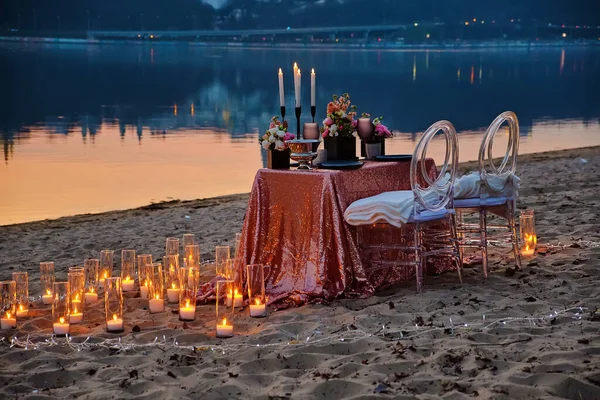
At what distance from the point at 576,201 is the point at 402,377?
4729 millimetres

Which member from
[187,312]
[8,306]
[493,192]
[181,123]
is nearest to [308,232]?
[187,312]

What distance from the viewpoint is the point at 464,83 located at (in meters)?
41.7

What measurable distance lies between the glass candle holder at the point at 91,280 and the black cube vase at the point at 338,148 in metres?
1.49

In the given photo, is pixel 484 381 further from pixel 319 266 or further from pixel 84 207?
pixel 84 207

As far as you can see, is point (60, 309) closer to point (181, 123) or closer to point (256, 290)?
point (256, 290)

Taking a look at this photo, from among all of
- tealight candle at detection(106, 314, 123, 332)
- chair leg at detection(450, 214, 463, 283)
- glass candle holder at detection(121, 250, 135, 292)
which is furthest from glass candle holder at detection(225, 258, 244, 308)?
chair leg at detection(450, 214, 463, 283)

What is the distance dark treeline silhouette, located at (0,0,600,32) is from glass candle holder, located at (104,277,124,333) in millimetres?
121265

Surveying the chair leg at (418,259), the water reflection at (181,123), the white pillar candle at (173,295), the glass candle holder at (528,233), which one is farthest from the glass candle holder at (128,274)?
the water reflection at (181,123)

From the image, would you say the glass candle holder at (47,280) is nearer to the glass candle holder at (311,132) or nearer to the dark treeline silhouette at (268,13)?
the glass candle holder at (311,132)

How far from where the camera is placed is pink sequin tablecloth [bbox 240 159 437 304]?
5363 millimetres

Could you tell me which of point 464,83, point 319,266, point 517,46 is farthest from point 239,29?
point 319,266

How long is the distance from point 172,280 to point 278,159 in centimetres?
91

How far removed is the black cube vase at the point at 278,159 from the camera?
5684mm

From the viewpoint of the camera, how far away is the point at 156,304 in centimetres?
535
